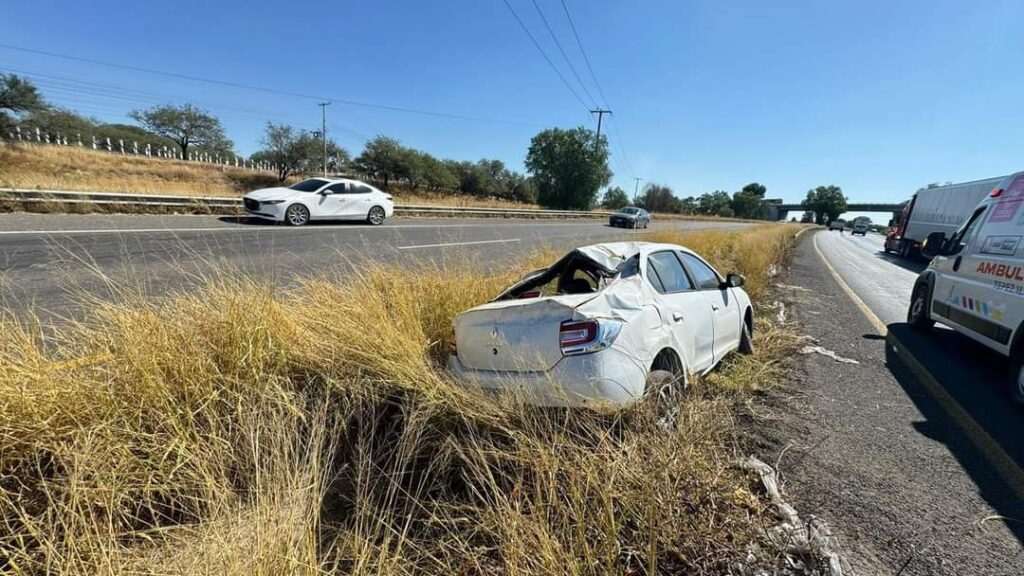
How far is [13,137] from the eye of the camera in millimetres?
36000

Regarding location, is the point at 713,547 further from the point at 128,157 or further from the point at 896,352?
the point at 128,157

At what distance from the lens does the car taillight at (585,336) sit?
247cm

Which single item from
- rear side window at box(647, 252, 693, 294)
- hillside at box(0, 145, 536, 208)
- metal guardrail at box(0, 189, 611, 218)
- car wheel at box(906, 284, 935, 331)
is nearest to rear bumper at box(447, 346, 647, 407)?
rear side window at box(647, 252, 693, 294)

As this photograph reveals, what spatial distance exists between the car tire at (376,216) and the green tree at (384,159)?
3959 cm

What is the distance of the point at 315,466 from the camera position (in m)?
2.08

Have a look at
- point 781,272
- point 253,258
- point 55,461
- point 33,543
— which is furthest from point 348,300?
point 781,272

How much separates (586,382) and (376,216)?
46.9 feet

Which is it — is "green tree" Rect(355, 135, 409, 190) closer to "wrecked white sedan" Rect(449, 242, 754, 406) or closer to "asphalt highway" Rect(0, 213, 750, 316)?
"asphalt highway" Rect(0, 213, 750, 316)

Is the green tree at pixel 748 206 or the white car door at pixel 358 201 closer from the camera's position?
the white car door at pixel 358 201

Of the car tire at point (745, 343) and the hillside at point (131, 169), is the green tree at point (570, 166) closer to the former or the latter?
the hillside at point (131, 169)

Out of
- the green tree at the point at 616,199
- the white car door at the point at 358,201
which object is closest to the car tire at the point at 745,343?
the white car door at the point at 358,201

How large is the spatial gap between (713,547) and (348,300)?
339 cm

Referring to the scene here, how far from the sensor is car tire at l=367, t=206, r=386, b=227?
14988 millimetres

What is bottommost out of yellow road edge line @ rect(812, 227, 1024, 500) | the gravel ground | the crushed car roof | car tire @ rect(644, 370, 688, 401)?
the gravel ground
